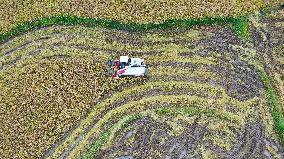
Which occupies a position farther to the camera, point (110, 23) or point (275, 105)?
point (110, 23)

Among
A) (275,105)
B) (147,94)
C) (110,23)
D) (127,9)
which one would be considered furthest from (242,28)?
(110,23)

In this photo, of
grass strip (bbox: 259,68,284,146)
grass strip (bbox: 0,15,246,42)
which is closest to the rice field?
grass strip (bbox: 259,68,284,146)

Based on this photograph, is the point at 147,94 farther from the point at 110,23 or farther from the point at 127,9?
the point at 127,9

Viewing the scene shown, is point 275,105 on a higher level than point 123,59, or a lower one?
lower

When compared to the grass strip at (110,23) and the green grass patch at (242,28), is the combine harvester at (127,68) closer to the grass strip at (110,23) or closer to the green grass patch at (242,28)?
the grass strip at (110,23)

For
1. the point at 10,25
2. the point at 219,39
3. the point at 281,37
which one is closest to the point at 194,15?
the point at 219,39

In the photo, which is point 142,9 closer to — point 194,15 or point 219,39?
point 194,15
